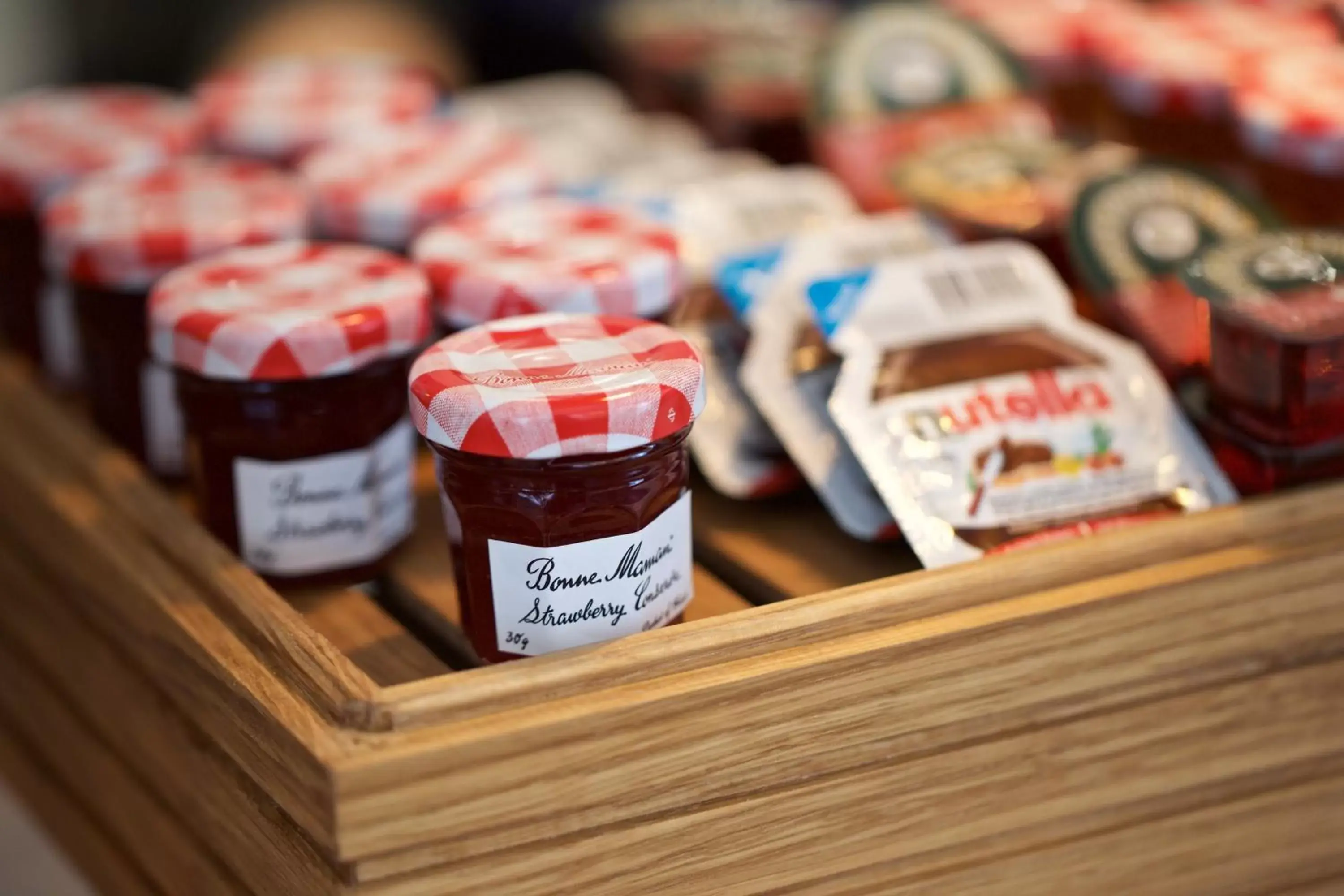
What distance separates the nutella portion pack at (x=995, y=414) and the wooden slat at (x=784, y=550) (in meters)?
0.06

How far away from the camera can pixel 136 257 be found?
1.03m

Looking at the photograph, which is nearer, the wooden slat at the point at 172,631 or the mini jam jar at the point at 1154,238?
the wooden slat at the point at 172,631

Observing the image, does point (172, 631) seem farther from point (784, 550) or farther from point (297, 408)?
point (784, 550)

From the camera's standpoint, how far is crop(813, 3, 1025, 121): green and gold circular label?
1.39m

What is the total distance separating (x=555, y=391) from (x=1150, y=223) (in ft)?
1.86

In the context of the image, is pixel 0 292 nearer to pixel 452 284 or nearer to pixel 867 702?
pixel 452 284

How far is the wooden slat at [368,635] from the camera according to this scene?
0.84 metres

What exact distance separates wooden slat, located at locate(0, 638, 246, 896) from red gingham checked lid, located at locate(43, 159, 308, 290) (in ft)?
1.06

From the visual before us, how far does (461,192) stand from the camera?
1146 millimetres

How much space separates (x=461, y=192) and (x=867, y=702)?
55cm

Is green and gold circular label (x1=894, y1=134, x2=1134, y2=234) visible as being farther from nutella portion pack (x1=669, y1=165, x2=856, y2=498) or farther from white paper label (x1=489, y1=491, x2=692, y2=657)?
white paper label (x1=489, y1=491, x2=692, y2=657)

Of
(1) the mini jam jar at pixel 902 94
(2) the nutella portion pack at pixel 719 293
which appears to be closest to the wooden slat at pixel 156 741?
(2) the nutella portion pack at pixel 719 293

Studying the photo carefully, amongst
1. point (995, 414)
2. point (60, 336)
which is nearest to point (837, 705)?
point (995, 414)

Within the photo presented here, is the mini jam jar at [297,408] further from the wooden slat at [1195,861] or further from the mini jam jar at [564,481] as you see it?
the wooden slat at [1195,861]
